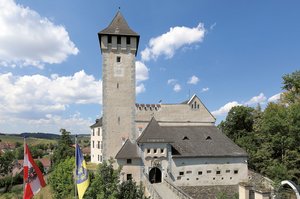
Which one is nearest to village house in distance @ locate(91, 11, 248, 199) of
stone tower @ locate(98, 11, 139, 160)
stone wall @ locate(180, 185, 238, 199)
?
stone tower @ locate(98, 11, 139, 160)

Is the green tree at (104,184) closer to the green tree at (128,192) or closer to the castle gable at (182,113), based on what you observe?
the green tree at (128,192)

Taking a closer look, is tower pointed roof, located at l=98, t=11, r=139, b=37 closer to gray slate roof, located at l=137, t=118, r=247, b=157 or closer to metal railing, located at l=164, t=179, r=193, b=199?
gray slate roof, located at l=137, t=118, r=247, b=157

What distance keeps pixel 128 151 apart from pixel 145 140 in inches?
114

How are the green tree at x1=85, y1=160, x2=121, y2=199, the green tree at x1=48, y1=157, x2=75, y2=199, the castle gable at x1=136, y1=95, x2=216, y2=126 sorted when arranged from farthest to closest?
the castle gable at x1=136, y1=95, x2=216, y2=126 → the green tree at x1=48, y1=157, x2=75, y2=199 → the green tree at x1=85, y1=160, x2=121, y2=199

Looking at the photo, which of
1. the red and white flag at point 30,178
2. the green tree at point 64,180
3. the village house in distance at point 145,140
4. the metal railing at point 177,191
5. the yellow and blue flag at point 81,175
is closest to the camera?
the red and white flag at point 30,178

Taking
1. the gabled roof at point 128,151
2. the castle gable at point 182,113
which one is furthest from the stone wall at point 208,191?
the castle gable at point 182,113

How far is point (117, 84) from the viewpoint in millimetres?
29266

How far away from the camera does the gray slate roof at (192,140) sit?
85.4ft

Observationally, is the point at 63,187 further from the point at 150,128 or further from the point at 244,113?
the point at 244,113

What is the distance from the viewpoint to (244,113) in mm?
40656

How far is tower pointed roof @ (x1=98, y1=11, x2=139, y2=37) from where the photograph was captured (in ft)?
96.2

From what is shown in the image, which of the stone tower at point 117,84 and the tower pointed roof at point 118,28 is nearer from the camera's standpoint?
the stone tower at point 117,84

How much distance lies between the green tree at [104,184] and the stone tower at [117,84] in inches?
576

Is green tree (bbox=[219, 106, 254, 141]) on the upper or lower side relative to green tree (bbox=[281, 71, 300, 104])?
lower
